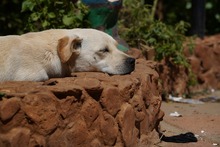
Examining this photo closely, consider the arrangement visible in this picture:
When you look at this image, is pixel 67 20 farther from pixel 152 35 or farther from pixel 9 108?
pixel 9 108

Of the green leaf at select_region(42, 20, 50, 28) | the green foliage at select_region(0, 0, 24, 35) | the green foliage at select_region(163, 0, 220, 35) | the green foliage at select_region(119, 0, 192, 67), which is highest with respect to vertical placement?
the green leaf at select_region(42, 20, 50, 28)

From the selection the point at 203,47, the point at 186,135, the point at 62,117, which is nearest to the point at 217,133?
the point at 186,135

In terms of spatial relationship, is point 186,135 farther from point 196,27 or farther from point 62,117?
point 196,27

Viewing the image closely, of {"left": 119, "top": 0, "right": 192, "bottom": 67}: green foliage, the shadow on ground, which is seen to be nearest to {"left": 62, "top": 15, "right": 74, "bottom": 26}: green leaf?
{"left": 119, "top": 0, "right": 192, "bottom": 67}: green foliage

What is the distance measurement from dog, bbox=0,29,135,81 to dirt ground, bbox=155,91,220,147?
0.84 metres

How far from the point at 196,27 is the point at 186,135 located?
4.92 meters

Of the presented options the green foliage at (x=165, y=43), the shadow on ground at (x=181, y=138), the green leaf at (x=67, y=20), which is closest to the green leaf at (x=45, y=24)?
the green leaf at (x=67, y=20)

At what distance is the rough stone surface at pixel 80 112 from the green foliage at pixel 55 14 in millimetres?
2070

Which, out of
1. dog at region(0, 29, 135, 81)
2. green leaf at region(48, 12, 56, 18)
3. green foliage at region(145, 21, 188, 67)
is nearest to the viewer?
dog at region(0, 29, 135, 81)

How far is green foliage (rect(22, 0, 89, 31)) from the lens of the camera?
6.91 m

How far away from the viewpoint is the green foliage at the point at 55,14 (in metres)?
6.91

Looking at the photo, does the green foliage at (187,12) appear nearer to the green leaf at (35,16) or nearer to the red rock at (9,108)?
the green leaf at (35,16)

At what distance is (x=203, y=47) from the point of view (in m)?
8.92

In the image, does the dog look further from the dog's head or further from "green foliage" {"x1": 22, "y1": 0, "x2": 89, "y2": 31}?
"green foliage" {"x1": 22, "y1": 0, "x2": 89, "y2": 31}
